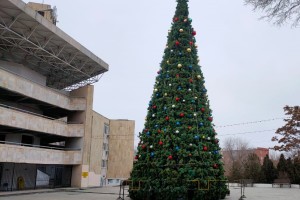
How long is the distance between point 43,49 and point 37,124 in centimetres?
631

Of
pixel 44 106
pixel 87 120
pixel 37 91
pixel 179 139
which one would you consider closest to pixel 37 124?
pixel 37 91

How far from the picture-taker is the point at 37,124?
28406 mm

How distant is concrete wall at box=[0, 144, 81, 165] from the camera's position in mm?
24712

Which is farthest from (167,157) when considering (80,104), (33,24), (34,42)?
(80,104)

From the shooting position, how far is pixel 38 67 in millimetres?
33375

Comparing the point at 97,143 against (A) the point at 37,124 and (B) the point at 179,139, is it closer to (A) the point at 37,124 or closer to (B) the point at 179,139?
(A) the point at 37,124

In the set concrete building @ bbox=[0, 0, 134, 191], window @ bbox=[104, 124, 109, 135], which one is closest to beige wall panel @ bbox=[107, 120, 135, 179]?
window @ bbox=[104, 124, 109, 135]

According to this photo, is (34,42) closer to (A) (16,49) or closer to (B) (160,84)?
(A) (16,49)

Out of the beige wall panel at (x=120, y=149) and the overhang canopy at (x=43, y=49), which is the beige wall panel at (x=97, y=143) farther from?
the overhang canopy at (x=43, y=49)

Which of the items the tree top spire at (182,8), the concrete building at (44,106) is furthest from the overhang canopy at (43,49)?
the tree top spire at (182,8)

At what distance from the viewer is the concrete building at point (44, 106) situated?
25.5 meters

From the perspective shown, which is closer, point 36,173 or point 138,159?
point 138,159

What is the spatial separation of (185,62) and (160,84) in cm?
169

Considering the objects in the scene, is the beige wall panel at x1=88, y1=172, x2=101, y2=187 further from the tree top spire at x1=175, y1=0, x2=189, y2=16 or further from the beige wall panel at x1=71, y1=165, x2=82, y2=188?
the tree top spire at x1=175, y1=0, x2=189, y2=16
